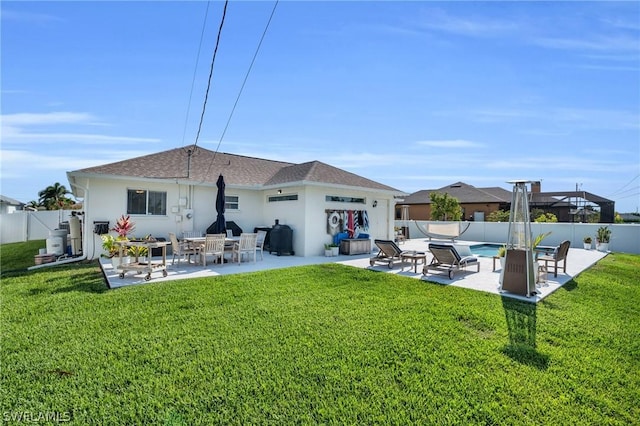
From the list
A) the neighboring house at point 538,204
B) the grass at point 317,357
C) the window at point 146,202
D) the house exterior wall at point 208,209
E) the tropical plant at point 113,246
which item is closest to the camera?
the grass at point 317,357

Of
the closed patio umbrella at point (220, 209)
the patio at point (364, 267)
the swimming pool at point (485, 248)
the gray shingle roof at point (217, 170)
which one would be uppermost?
the gray shingle roof at point (217, 170)

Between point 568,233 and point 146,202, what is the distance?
2267 cm

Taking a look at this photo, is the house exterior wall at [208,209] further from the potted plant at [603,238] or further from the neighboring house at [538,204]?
the neighboring house at [538,204]

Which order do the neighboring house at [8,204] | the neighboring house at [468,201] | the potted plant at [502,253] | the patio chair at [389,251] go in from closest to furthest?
the potted plant at [502,253] → the patio chair at [389,251] → the neighboring house at [8,204] → the neighboring house at [468,201]

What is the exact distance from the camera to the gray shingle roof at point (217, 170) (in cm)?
1298

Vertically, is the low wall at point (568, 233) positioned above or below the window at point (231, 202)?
below

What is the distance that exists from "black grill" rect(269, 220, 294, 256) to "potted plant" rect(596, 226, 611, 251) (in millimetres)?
16072

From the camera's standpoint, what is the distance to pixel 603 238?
16.8 m

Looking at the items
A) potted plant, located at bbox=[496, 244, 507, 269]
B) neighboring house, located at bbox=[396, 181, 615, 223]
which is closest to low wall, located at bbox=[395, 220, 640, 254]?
neighboring house, located at bbox=[396, 181, 615, 223]

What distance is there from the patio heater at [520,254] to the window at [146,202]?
12.6 meters

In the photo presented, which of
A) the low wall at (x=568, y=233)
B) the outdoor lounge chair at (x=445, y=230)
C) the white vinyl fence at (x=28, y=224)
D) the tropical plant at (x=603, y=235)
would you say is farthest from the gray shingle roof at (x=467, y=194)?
the white vinyl fence at (x=28, y=224)

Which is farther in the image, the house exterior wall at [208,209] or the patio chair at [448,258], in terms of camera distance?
the house exterior wall at [208,209]

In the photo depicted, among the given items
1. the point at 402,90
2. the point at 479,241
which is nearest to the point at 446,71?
the point at 402,90

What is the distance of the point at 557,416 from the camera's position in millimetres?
3059
